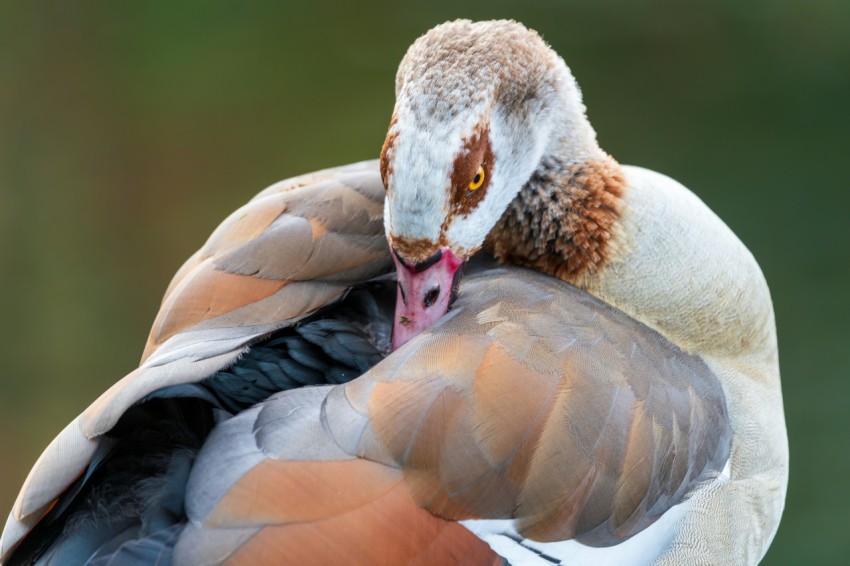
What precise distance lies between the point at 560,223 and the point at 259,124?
8.76 ft

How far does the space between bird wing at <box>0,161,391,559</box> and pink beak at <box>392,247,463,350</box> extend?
14cm

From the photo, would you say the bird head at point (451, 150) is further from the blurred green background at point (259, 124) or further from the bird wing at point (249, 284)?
the blurred green background at point (259, 124)

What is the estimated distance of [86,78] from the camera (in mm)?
4223

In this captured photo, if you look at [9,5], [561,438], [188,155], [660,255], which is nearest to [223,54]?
[188,155]

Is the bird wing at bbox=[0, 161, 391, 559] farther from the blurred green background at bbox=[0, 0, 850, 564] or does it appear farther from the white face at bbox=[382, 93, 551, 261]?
the blurred green background at bbox=[0, 0, 850, 564]

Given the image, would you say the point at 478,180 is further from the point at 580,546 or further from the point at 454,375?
the point at 580,546

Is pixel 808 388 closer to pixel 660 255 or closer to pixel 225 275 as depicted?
pixel 660 255

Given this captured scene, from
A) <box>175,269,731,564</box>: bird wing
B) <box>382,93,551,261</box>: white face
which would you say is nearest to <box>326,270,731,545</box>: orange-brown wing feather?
<box>175,269,731,564</box>: bird wing

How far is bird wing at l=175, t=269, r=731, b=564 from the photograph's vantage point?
1.28 meters

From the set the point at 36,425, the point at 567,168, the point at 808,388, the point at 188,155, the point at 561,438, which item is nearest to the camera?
the point at 561,438

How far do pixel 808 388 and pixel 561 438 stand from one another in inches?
102

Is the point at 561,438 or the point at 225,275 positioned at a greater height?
the point at 225,275

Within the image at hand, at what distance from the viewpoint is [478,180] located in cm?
165

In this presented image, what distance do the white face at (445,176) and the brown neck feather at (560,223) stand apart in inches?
4.8
